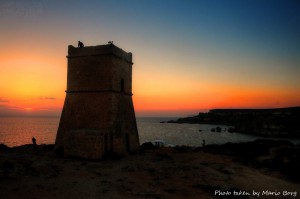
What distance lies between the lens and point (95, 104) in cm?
2072

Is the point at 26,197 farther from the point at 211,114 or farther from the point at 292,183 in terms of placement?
the point at 211,114

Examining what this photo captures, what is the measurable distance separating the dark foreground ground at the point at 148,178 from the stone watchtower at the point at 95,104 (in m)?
1.43

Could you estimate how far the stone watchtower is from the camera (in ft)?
63.7

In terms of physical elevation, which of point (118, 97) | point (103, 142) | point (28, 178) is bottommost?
point (28, 178)

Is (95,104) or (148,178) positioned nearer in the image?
(148,178)

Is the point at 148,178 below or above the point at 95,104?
below

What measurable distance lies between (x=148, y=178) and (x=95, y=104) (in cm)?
854

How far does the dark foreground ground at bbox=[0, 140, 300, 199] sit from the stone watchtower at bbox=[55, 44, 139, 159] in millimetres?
1426

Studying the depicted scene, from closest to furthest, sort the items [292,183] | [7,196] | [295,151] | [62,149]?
[7,196]
[292,183]
[62,149]
[295,151]

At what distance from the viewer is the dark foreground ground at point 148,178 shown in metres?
12.2

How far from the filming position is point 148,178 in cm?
1489

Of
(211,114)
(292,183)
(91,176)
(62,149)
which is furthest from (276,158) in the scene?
(211,114)

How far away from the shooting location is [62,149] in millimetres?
21219

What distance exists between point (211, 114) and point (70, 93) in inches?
6119
